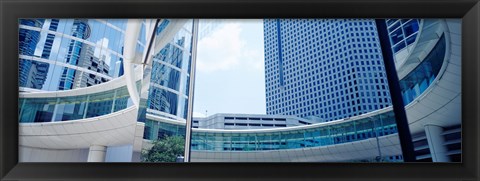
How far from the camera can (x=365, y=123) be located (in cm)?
838

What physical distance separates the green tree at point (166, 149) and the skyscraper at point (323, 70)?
19.0 ft

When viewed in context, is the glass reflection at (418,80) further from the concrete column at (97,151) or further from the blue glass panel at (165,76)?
the concrete column at (97,151)

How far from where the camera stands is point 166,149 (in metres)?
6.03

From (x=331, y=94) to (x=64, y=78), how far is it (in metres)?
11.4

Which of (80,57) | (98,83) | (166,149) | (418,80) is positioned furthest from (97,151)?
(418,80)

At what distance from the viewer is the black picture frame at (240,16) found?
0.72 metres

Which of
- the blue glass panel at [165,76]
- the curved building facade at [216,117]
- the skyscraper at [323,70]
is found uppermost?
the skyscraper at [323,70]

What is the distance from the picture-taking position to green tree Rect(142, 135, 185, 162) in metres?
5.48

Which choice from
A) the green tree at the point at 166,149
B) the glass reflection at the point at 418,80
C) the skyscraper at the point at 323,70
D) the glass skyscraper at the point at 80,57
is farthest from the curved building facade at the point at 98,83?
the skyscraper at the point at 323,70

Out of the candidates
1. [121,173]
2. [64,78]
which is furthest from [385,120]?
[121,173]

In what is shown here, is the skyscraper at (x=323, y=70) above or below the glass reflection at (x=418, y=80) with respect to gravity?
above

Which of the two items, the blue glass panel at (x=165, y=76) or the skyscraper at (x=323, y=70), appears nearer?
the blue glass panel at (x=165, y=76)

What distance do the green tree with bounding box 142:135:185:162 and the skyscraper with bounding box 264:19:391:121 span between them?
19.0 feet
